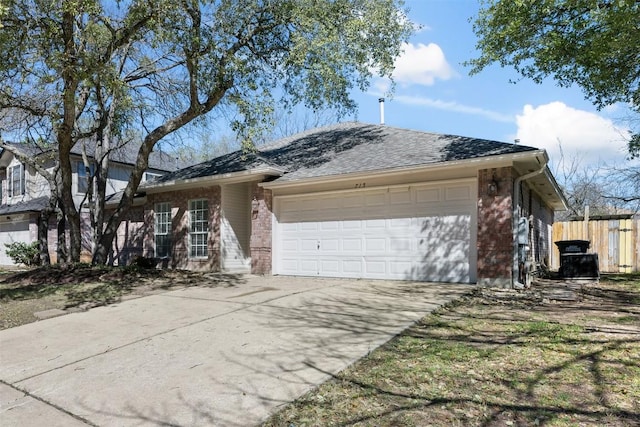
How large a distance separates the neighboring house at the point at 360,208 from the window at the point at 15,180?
36.8 feet

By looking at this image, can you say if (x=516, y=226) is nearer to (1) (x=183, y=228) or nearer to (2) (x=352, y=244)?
(2) (x=352, y=244)

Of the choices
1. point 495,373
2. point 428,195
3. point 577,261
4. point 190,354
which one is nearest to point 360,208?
point 428,195

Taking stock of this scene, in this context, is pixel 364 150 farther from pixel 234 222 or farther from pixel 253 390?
pixel 253 390

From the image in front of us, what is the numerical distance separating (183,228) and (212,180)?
2375 mm

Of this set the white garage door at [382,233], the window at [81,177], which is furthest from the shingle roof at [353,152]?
the window at [81,177]

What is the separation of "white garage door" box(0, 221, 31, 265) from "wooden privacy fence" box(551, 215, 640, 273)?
82.7ft

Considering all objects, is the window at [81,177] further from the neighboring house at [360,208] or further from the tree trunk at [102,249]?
the tree trunk at [102,249]

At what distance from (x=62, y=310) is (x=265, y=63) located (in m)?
8.59

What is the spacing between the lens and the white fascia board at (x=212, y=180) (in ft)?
37.6

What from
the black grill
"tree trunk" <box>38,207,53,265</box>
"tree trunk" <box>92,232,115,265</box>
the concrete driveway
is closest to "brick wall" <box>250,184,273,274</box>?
the concrete driveway

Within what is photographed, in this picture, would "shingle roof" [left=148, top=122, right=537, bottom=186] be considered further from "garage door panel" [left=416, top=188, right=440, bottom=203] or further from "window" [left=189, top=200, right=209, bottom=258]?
"window" [left=189, top=200, right=209, bottom=258]

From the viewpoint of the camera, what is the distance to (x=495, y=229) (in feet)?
27.9

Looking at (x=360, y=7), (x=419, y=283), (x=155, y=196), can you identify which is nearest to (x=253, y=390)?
(x=419, y=283)

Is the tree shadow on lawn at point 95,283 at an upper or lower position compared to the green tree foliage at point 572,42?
lower
